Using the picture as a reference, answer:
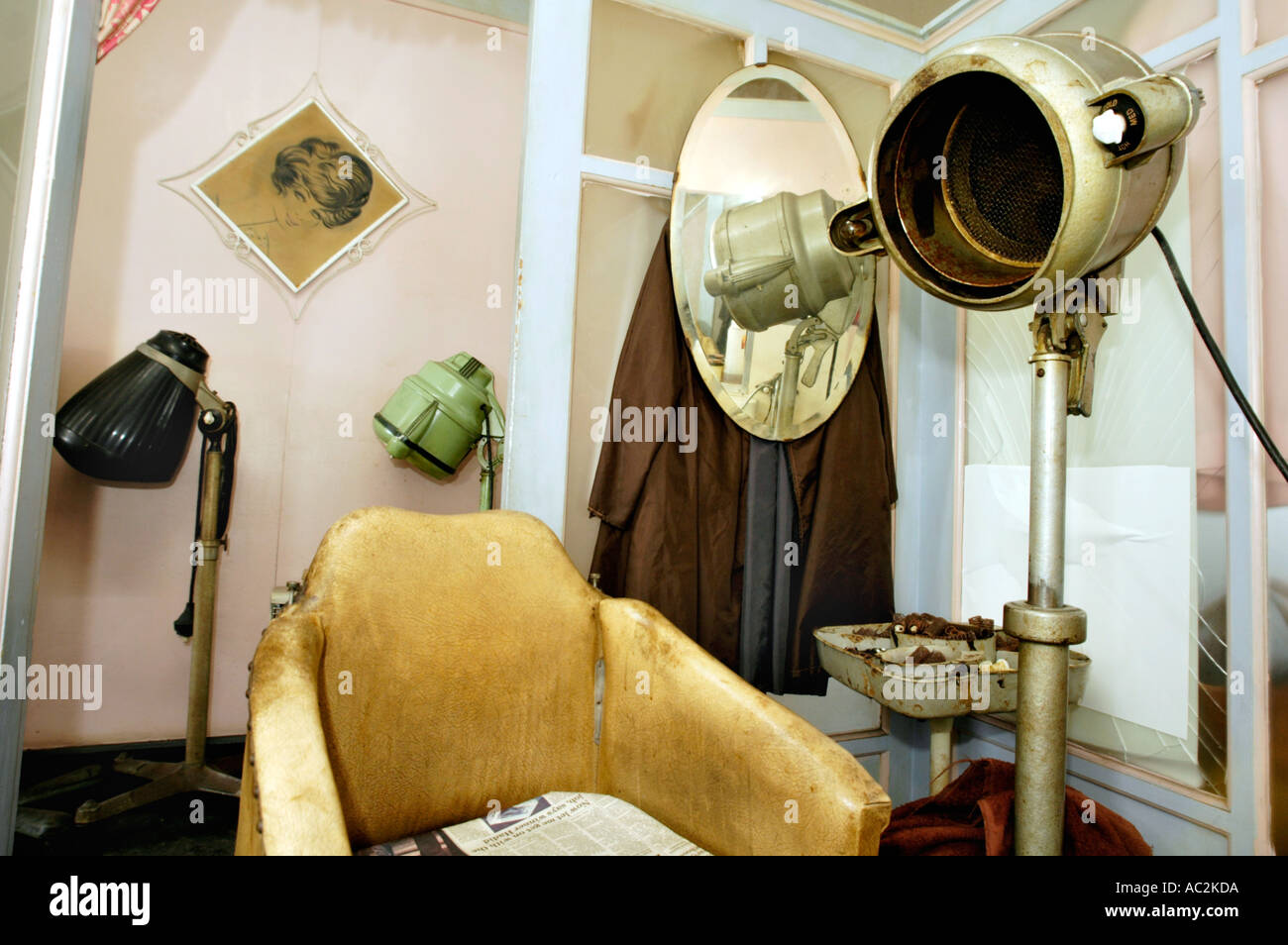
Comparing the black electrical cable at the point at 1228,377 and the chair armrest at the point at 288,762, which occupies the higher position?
the black electrical cable at the point at 1228,377

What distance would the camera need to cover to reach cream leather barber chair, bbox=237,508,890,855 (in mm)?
839

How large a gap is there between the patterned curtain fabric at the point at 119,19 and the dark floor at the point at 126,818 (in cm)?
228

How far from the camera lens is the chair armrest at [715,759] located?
0.80 m

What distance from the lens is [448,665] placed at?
106 centimetres

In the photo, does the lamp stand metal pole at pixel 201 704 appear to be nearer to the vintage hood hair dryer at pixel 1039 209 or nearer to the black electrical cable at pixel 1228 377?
the vintage hood hair dryer at pixel 1039 209

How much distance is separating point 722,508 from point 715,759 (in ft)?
2.72

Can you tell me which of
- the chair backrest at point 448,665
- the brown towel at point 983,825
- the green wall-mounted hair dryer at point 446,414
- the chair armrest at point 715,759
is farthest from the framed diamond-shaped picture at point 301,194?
the brown towel at point 983,825

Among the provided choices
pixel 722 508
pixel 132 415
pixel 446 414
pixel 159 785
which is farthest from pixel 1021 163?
pixel 159 785

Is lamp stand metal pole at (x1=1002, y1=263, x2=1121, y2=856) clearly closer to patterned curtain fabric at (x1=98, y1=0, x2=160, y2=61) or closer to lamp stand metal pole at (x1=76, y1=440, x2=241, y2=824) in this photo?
lamp stand metal pole at (x1=76, y1=440, x2=241, y2=824)

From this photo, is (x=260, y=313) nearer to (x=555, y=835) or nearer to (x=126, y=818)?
(x=126, y=818)

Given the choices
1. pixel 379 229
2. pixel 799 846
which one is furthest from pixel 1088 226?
pixel 379 229

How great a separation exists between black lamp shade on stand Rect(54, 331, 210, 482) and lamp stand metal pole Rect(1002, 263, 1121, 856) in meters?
2.43
